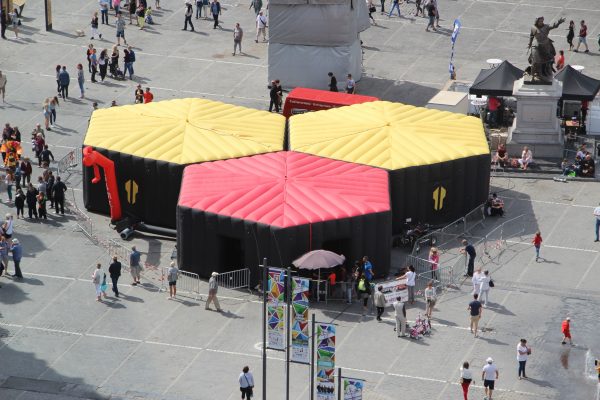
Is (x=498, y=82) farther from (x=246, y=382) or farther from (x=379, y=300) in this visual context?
(x=246, y=382)

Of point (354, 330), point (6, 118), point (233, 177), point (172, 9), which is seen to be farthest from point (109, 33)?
point (354, 330)

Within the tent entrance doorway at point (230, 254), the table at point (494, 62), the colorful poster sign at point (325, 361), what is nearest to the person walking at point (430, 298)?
the tent entrance doorway at point (230, 254)

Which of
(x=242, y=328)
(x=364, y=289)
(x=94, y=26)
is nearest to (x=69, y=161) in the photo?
(x=94, y=26)

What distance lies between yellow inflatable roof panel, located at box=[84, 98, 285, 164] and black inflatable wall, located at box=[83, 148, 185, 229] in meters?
0.30

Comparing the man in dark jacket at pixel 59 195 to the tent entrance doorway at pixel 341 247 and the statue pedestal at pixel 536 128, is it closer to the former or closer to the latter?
the tent entrance doorway at pixel 341 247

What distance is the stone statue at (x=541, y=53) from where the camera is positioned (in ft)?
224

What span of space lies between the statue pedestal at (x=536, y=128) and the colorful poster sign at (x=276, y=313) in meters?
24.0

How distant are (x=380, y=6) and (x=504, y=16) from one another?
6.66 metres

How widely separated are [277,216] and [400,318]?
6133 millimetres

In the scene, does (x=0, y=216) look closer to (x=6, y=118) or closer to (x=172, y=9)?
(x=6, y=118)

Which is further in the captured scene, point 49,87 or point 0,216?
point 49,87

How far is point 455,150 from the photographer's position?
6400cm

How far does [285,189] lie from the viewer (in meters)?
59.7

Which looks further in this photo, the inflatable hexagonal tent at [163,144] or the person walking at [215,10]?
the person walking at [215,10]
